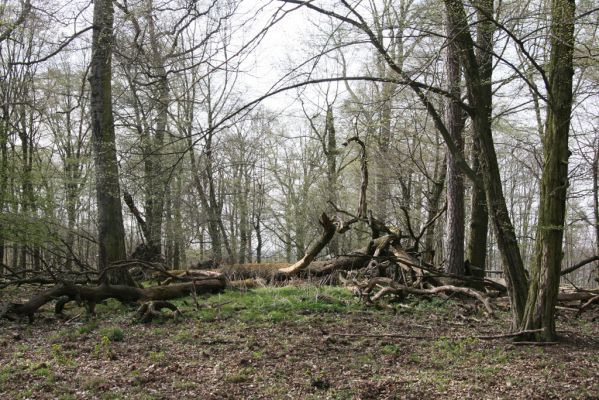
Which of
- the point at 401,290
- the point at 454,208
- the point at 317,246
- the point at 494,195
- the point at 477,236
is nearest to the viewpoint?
the point at 494,195

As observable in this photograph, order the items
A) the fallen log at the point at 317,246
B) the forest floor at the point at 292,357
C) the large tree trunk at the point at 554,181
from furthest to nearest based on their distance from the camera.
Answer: the fallen log at the point at 317,246, the large tree trunk at the point at 554,181, the forest floor at the point at 292,357

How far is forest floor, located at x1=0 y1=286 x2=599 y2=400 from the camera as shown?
4.11 meters

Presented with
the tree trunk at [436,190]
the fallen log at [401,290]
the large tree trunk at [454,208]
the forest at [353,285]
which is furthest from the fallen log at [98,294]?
the tree trunk at [436,190]

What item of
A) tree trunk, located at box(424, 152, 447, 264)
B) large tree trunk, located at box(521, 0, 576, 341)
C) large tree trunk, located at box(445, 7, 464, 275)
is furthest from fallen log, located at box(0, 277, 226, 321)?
tree trunk, located at box(424, 152, 447, 264)

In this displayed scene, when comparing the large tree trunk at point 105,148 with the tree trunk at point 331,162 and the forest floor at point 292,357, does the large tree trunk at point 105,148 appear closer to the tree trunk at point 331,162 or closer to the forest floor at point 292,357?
the forest floor at point 292,357

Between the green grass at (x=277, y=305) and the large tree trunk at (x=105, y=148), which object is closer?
the green grass at (x=277, y=305)

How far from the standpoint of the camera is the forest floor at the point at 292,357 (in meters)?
4.11

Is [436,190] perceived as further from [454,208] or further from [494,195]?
[494,195]

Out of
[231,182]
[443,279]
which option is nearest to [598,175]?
[443,279]

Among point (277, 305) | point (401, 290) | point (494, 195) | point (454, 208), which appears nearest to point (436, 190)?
point (454, 208)

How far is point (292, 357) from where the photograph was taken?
5117mm

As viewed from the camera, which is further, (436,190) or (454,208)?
(436,190)

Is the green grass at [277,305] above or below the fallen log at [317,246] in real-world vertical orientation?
below

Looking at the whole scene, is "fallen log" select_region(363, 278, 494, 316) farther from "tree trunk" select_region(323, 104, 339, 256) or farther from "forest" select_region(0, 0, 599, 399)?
"tree trunk" select_region(323, 104, 339, 256)
